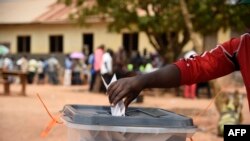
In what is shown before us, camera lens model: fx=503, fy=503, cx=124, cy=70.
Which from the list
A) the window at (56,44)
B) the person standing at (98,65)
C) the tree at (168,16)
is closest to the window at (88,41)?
the window at (56,44)

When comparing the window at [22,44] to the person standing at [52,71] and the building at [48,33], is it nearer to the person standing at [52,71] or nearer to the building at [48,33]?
the building at [48,33]

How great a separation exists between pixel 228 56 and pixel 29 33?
29.6 m

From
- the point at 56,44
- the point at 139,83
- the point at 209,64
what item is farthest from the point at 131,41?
the point at 139,83

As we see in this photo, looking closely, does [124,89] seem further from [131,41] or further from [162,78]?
[131,41]

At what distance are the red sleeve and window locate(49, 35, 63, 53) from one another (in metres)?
A: 28.0

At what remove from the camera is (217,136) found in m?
8.08

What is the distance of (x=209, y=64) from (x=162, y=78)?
0.78ft

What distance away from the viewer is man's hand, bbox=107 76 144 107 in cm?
200

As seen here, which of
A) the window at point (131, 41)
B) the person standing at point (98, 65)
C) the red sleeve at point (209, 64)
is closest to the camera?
the red sleeve at point (209, 64)

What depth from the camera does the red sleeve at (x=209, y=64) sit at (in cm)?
218

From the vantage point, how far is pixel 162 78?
2105mm

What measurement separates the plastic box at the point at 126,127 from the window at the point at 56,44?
28.2 meters

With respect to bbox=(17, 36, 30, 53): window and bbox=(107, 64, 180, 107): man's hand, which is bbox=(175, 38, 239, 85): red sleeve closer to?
bbox=(107, 64, 180, 107): man's hand

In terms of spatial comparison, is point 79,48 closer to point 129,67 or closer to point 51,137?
point 129,67
